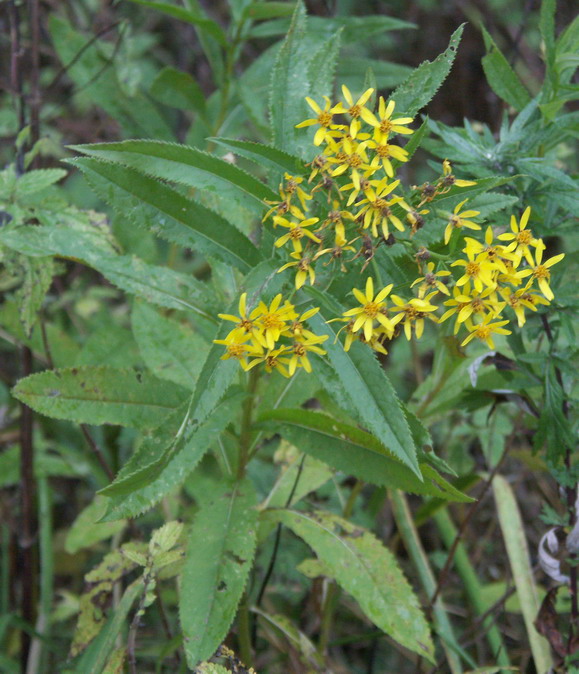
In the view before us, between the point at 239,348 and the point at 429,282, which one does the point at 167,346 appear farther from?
the point at 429,282

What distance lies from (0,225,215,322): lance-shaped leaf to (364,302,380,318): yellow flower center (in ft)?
1.56

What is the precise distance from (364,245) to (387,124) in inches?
10.5

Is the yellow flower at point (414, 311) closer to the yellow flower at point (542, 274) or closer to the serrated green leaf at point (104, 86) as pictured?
the yellow flower at point (542, 274)

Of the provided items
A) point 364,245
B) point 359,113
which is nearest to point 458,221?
point 364,245

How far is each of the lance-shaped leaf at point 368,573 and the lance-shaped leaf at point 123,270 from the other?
63 centimetres

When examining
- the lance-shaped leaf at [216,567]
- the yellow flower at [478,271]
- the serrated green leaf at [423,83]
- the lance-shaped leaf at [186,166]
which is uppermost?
the serrated green leaf at [423,83]

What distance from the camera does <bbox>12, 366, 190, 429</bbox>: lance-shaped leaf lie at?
5.74ft

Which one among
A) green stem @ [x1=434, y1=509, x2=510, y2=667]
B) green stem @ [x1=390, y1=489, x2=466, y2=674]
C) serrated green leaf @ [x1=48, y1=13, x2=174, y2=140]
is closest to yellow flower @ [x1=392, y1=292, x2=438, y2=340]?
green stem @ [x1=390, y1=489, x2=466, y2=674]

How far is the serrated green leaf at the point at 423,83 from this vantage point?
58.8 inches

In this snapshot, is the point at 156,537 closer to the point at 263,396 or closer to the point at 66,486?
the point at 263,396

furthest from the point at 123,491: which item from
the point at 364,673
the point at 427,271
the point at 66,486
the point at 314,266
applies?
the point at 66,486

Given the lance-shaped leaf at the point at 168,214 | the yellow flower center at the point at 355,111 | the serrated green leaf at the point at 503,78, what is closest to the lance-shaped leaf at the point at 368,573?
the lance-shaped leaf at the point at 168,214

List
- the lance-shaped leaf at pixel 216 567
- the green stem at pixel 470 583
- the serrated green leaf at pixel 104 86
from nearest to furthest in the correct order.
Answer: the lance-shaped leaf at pixel 216 567, the green stem at pixel 470 583, the serrated green leaf at pixel 104 86

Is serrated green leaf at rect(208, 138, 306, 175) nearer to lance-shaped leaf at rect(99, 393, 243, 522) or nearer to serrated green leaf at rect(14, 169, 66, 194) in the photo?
lance-shaped leaf at rect(99, 393, 243, 522)
